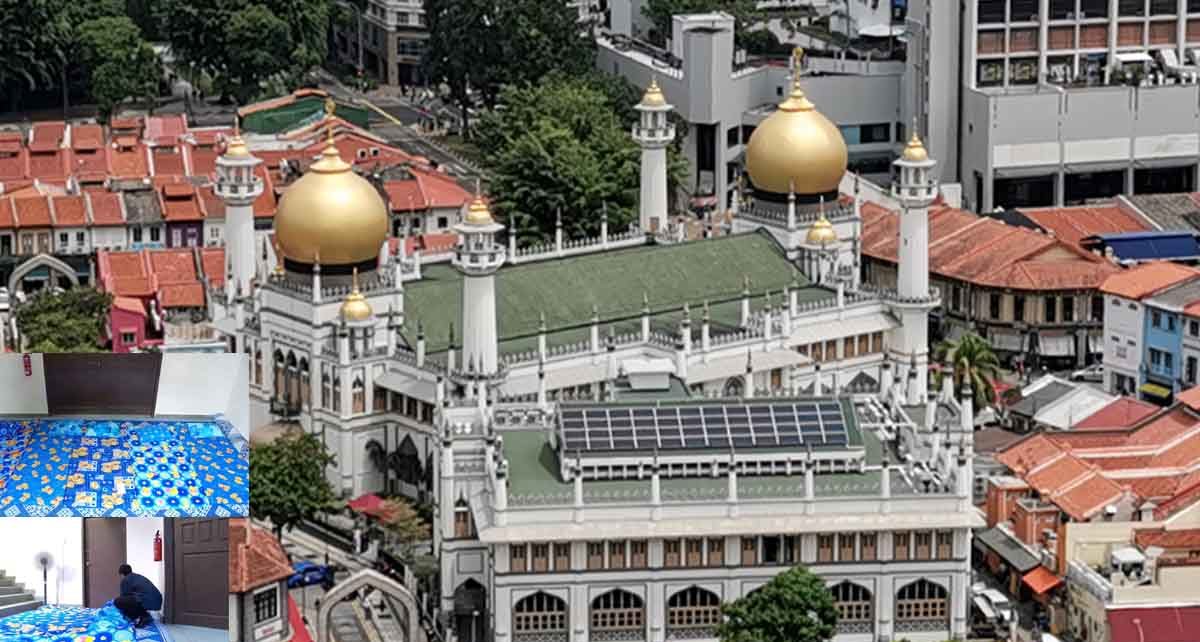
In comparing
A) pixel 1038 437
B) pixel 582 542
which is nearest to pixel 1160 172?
pixel 1038 437

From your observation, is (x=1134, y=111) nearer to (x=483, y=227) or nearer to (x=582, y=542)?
(x=483, y=227)

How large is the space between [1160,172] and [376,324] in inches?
1563

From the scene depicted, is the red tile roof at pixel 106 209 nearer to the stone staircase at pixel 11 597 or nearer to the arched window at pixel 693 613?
the arched window at pixel 693 613

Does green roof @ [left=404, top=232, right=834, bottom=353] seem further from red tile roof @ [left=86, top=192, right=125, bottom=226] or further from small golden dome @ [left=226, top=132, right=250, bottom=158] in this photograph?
red tile roof @ [left=86, top=192, right=125, bottom=226]

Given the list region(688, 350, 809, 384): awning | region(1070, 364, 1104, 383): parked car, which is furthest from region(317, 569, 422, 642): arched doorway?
region(1070, 364, 1104, 383): parked car

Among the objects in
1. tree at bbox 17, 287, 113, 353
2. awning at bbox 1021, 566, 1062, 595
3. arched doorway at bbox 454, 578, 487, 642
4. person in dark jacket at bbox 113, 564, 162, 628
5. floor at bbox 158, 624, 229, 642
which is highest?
person in dark jacket at bbox 113, 564, 162, 628

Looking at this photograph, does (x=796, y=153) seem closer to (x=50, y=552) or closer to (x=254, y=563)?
(x=254, y=563)

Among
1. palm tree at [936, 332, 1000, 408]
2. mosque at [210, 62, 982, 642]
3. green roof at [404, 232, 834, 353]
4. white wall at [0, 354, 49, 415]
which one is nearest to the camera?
white wall at [0, 354, 49, 415]

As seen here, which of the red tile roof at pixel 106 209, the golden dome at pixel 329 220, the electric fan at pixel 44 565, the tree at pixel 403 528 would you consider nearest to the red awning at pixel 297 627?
the tree at pixel 403 528

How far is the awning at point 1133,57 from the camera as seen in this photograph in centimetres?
10451

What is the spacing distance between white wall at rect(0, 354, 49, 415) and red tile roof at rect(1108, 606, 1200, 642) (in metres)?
37.7

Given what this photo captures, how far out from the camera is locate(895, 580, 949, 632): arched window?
5984 centimetres

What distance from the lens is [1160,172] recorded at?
102562 millimetres

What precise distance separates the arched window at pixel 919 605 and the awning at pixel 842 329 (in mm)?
15988
